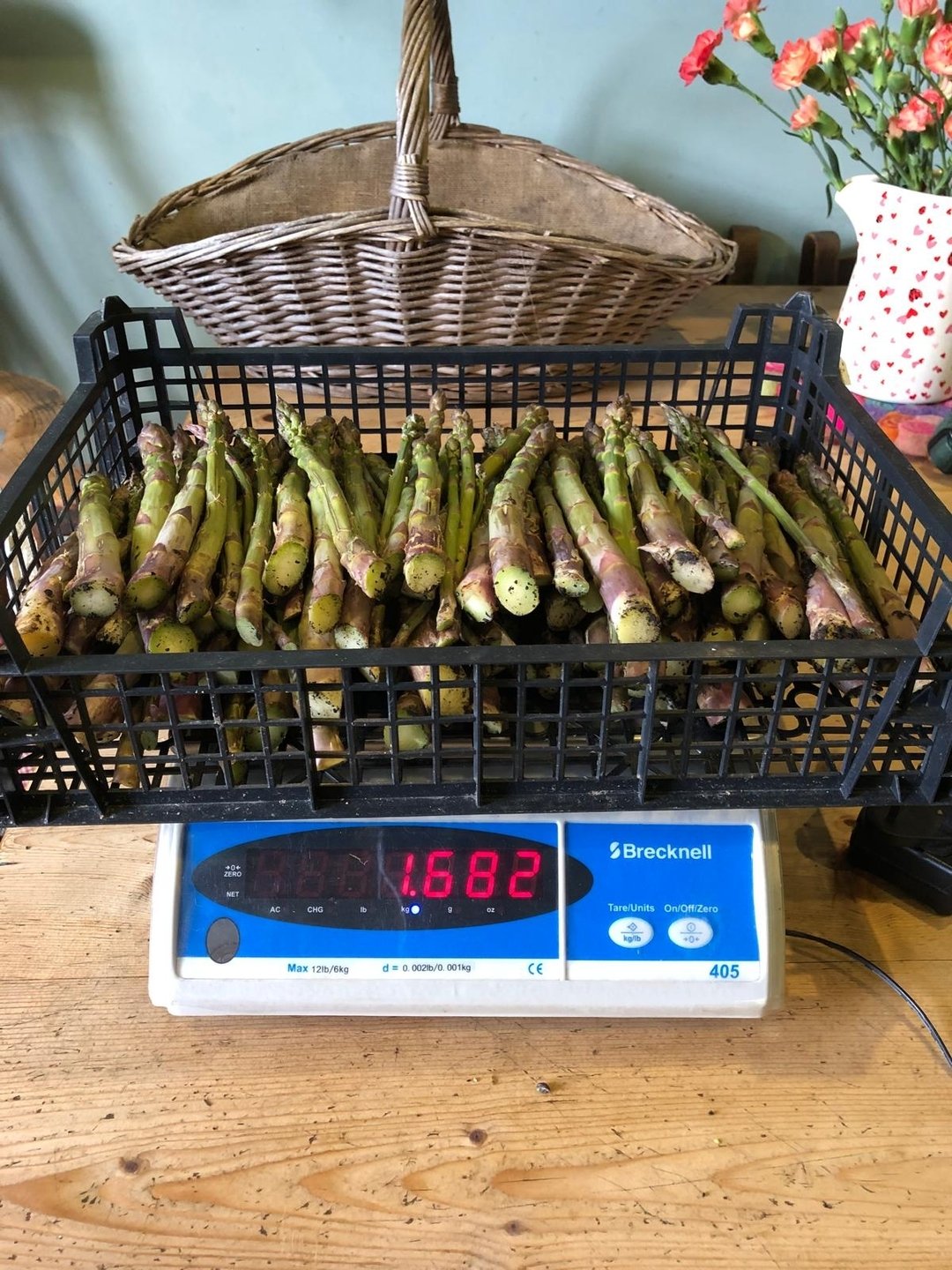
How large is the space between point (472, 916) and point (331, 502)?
36 cm

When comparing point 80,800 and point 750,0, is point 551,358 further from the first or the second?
point 750,0

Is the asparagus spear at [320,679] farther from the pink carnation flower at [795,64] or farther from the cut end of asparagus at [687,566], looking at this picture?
the pink carnation flower at [795,64]

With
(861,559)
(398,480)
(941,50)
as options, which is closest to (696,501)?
(861,559)

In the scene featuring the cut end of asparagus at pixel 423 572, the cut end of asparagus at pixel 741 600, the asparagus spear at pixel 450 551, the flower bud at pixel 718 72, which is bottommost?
the cut end of asparagus at pixel 741 600

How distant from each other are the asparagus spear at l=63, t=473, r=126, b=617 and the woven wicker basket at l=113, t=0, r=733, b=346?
69 cm

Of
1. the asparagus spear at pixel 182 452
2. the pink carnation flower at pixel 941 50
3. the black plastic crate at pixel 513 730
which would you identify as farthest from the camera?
the pink carnation flower at pixel 941 50

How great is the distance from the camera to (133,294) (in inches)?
98.9

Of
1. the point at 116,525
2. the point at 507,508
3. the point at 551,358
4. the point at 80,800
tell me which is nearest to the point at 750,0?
the point at 551,358

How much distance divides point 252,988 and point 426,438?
20.0 inches

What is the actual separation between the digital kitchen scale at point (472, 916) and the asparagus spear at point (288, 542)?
0.19 metres

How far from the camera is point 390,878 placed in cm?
71

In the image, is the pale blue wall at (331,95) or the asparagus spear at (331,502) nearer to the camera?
the asparagus spear at (331,502)

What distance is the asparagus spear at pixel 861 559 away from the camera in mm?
765

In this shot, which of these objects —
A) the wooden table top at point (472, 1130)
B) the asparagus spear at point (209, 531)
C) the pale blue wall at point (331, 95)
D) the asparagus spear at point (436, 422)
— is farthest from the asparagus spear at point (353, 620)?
the pale blue wall at point (331, 95)
